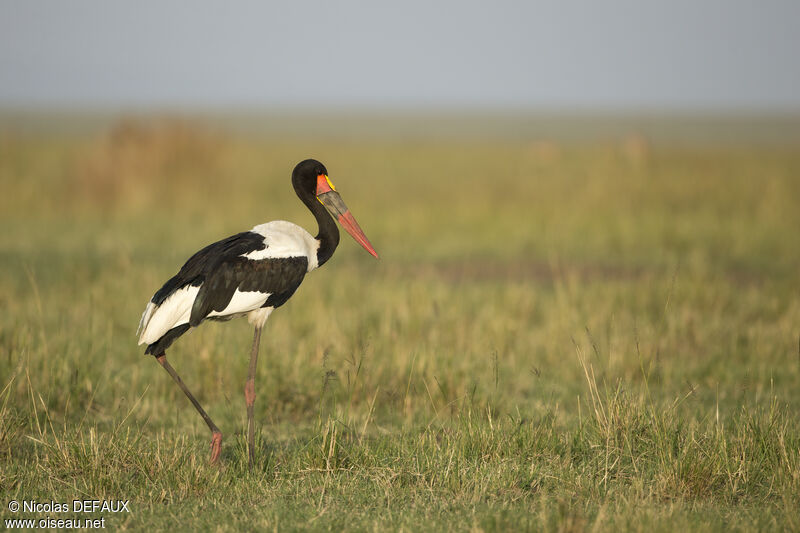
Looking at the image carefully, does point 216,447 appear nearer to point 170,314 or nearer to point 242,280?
point 170,314

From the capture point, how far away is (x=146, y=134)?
16484mm

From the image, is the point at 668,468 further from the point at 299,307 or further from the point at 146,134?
the point at 146,134

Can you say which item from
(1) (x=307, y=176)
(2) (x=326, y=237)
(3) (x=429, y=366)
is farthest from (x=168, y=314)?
(3) (x=429, y=366)

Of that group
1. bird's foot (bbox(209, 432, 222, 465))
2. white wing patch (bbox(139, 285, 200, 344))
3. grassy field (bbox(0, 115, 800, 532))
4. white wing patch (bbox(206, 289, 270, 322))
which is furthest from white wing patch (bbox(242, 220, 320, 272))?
bird's foot (bbox(209, 432, 222, 465))

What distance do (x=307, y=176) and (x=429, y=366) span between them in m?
1.90

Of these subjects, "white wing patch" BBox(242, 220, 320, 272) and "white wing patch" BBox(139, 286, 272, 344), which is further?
"white wing patch" BBox(242, 220, 320, 272)

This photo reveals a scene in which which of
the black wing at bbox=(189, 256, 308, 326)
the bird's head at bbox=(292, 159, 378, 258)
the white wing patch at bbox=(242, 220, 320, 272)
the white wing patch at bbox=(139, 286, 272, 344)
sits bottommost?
the white wing patch at bbox=(139, 286, 272, 344)

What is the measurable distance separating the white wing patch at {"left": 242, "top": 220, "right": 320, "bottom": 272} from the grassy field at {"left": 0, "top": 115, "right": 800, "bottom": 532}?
24.6 inches

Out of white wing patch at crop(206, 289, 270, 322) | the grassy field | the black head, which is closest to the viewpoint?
the grassy field

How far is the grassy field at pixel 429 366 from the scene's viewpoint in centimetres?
435

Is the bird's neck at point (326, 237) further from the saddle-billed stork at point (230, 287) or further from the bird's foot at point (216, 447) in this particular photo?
the bird's foot at point (216, 447)

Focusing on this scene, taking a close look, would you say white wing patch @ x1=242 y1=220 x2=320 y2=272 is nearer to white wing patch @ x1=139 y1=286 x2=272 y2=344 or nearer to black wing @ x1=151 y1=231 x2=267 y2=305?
black wing @ x1=151 y1=231 x2=267 y2=305

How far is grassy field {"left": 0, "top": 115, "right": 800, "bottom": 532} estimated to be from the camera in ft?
14.3

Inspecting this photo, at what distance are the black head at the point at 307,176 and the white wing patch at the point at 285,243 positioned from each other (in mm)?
224
